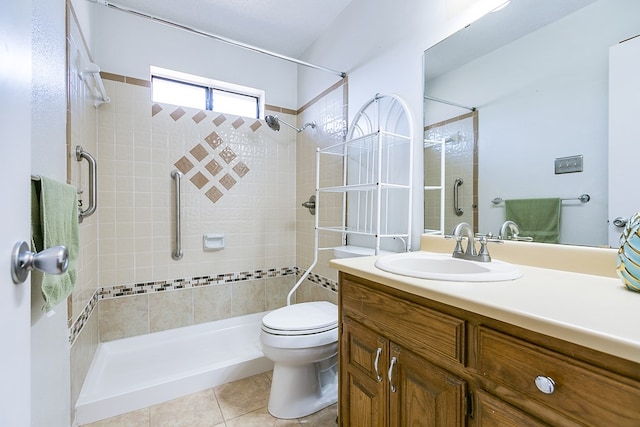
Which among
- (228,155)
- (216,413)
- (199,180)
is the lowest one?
(216,413)

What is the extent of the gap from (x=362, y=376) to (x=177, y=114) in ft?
7.13

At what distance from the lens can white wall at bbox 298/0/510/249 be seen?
132 centimetres

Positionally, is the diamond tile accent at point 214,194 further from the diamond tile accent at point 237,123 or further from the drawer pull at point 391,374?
the drawer pull at point 391,374

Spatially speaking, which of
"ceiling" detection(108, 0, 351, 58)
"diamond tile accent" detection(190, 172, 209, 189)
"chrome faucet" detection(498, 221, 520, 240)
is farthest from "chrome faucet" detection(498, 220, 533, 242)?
"diamond tile accent" detection(190, 172, 209, 189)

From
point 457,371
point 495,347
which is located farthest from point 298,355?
point 495,347

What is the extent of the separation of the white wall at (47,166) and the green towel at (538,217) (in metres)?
1.48

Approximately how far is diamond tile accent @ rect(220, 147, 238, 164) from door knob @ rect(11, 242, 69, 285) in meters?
1.91

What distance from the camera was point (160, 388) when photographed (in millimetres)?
1565

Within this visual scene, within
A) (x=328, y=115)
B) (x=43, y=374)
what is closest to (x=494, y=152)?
(x=328, y=115)

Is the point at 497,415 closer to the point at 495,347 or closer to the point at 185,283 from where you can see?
the point at 495,347

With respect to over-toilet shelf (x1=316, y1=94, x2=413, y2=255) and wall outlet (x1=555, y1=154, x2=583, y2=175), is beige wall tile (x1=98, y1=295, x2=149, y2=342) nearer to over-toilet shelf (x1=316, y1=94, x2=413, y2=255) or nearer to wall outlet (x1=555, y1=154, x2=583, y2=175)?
over-toilet shelf (x1=316, y1=94, x2=413, y2=255)

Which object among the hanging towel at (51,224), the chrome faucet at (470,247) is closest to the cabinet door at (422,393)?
the chrome faucet at (470,247)

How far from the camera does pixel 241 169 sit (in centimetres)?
238

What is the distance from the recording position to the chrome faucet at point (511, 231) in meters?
1.07
